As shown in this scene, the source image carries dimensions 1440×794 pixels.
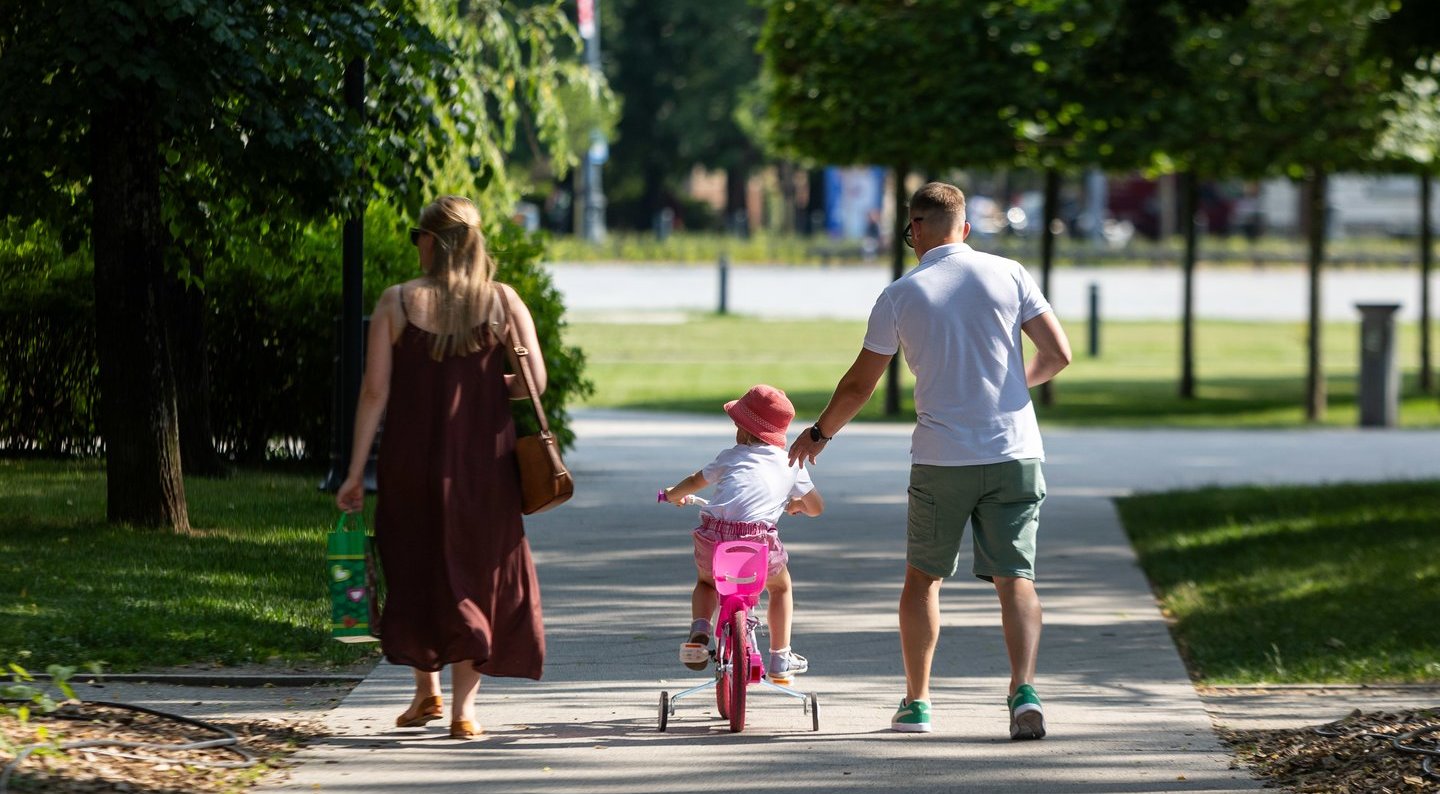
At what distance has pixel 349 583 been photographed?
19.7ft

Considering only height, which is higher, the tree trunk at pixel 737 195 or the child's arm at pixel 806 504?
the tree trunk at pixel 737 195

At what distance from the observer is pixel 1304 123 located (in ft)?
60.6

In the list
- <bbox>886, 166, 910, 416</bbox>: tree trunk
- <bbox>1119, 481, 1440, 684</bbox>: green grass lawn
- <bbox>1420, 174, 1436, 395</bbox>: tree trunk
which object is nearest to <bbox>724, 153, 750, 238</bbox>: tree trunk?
<bbox>1420, 174, 1436, 395</bbox>: tree trunk

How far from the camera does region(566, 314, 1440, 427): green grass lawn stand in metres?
19.8

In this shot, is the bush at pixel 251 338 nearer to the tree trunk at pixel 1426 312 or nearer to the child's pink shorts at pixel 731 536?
the child's pink shorts at pixel 731 536

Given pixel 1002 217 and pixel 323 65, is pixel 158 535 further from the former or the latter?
pixel 1002 217

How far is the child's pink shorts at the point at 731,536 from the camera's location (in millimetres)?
6266

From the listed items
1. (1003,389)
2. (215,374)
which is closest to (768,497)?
(1003,389)

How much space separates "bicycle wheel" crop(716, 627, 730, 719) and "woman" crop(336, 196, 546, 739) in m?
0.72

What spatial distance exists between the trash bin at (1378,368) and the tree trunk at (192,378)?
10.8 m

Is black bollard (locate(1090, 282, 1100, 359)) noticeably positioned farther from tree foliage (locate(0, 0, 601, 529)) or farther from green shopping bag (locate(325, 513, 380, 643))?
green shopping bag (locate(325, 513, 380, 643))

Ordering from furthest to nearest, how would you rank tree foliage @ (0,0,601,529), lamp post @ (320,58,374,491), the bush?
the bush < lamp post @ (320,58,374,491) < tree foliage @ (0,0,601,529)

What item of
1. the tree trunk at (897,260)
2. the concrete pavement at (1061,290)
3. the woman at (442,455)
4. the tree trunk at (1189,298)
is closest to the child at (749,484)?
the woman at (442,455)

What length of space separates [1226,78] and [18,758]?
590 inches
